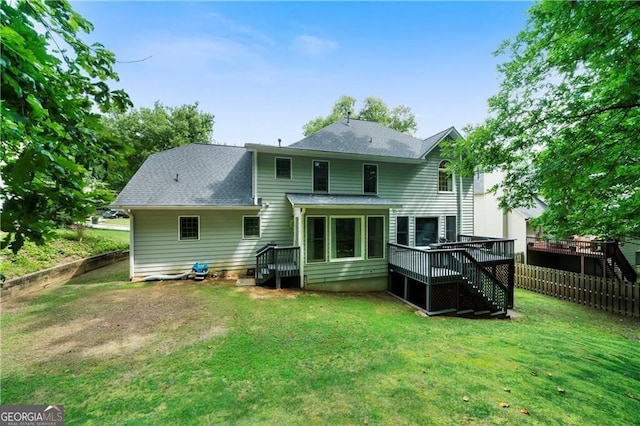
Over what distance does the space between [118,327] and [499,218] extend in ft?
63.9

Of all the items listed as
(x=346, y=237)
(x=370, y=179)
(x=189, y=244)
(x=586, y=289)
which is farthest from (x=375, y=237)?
(x=586, y=289)

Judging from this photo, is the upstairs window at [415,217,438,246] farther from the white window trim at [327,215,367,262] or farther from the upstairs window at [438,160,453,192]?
the white window trim at [327,215,367,262]

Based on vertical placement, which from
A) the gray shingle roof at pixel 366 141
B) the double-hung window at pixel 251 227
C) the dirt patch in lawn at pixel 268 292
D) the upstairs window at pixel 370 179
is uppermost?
the gray shingle roof at pixel 366 141

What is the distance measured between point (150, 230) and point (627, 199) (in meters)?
13.3

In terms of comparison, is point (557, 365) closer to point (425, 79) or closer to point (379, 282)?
point (379, 282)

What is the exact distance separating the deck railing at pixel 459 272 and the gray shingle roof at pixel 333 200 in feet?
8.17

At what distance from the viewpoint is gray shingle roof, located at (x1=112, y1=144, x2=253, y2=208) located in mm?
10266

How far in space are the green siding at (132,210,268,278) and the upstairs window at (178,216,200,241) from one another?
0.13 meters

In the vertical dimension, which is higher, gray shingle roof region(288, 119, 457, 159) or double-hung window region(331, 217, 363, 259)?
gray shingle roof region(288, 119, 457, 159)

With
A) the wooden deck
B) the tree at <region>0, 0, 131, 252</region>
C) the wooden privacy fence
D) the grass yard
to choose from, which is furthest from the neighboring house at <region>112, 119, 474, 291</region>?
the tree at <region>0, 0, 131, 252</region>

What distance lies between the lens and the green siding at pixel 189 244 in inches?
399

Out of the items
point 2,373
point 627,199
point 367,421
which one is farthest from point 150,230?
point 627,199

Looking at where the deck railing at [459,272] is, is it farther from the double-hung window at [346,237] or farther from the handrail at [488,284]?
the double-hung window at [346,237]

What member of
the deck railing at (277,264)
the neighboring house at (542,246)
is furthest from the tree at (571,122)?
the neighboring house at (542,246)
